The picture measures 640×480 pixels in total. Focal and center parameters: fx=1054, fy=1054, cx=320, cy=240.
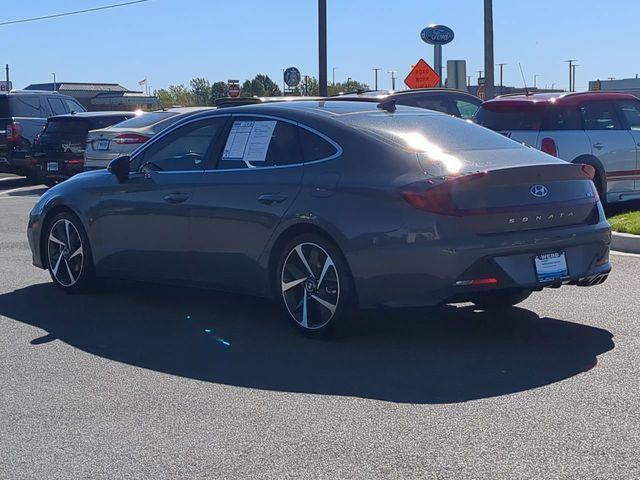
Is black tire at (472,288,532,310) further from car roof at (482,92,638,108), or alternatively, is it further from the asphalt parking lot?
car roof at (482,92,638,108)

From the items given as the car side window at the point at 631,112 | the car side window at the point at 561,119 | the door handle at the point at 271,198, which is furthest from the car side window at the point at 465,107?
the door handle at the point at 271,198

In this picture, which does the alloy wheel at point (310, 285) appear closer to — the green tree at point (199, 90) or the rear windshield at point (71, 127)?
the rear windshield at point (71, 127)

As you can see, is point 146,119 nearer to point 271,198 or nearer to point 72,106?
point 72,106

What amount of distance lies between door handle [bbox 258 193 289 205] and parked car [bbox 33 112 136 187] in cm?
1372

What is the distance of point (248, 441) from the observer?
5145 mm

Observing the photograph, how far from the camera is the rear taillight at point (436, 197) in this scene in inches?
255

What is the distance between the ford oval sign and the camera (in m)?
26.2

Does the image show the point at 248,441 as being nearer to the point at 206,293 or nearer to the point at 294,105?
the point at 294,105

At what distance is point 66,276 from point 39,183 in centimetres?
1509

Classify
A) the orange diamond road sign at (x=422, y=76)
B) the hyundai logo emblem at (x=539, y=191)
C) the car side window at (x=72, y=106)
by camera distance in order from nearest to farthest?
the hyundai logo emblem at (x=539, y=191), the orange diamond road sign at (x=422, y=76), the car side window at (x=72, y=106)

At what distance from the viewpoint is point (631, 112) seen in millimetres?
13672

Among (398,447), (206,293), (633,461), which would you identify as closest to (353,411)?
(398,447)

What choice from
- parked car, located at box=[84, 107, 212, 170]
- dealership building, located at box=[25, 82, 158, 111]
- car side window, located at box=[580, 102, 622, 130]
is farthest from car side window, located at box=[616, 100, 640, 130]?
dealership building, located at box=[25, 82, 158, 111]

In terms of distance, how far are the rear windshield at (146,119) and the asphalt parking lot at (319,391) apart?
9422 millimetres
